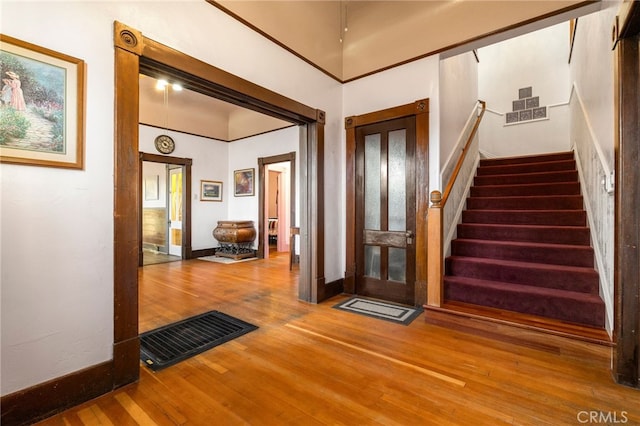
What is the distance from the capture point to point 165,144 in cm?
612

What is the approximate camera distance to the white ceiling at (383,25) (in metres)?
2.70

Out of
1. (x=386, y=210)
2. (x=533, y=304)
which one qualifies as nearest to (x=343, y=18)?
(x=386, y=210)

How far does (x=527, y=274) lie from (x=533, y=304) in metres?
0.36

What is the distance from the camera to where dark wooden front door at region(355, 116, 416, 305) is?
3.43m

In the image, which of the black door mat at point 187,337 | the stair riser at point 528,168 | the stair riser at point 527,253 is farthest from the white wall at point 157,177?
the stair riser at point 528,168

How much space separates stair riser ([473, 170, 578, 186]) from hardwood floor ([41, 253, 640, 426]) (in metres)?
2.77

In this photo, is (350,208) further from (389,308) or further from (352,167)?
(389,308)

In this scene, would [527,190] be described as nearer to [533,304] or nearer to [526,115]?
[533,304]

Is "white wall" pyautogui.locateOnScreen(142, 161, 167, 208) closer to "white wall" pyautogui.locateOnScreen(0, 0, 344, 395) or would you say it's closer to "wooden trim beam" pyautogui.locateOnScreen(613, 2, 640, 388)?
"white wall" pyautogui.locateOnScreen(0, 0, 344, 395)

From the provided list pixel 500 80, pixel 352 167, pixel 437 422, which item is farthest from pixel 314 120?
pixel 500 80

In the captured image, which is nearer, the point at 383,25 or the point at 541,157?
the point at 383,25

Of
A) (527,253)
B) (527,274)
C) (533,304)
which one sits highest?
(527,253)

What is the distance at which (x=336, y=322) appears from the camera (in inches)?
114

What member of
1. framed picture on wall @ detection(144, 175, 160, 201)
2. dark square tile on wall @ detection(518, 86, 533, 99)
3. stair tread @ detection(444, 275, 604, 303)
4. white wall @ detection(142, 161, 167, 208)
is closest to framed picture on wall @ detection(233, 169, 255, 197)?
white wall @ detection(142, 161, 167, 208)
